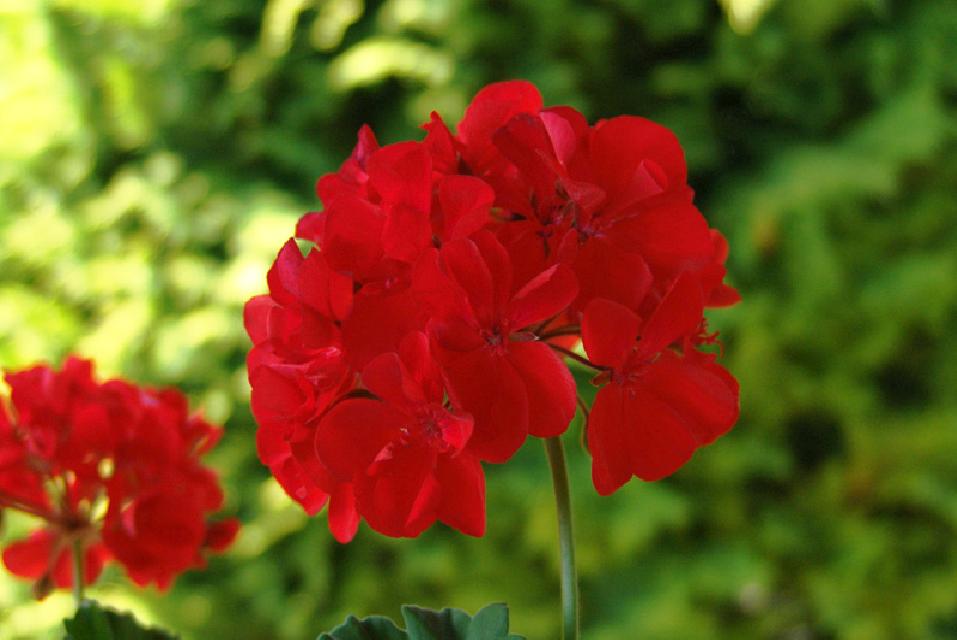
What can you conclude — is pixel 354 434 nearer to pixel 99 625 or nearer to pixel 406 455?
pixel 406 455

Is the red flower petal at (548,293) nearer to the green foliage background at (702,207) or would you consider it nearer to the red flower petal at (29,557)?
the red flower petal at (29,557)

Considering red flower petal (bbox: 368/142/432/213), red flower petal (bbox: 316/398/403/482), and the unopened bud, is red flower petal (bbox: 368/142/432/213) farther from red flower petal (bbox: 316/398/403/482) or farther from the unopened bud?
the unopened bud

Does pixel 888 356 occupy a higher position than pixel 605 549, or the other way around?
pixel 888 356

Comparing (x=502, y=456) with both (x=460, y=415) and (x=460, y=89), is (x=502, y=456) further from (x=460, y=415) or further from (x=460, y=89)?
(x=460, y=89)

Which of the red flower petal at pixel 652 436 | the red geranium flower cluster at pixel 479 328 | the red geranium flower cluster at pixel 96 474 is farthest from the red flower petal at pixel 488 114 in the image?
the red geranium flower cluster at pixel 96 474

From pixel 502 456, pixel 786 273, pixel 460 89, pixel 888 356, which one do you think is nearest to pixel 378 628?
pixel 502 456
